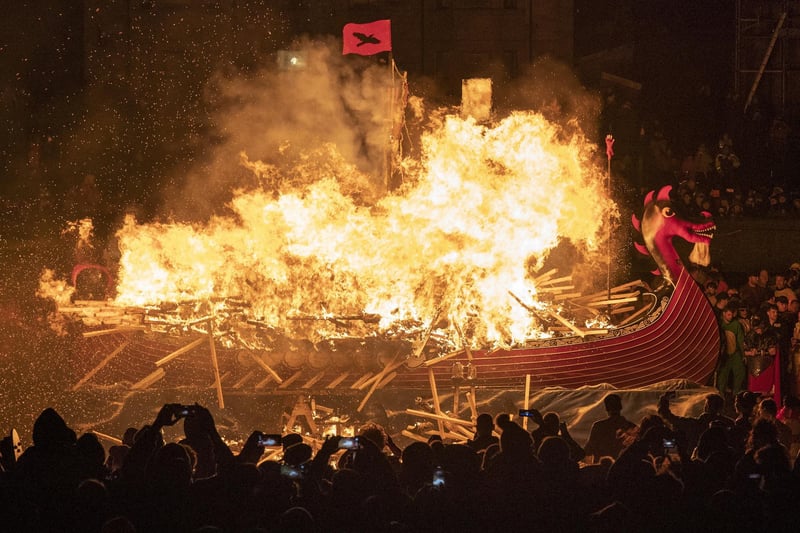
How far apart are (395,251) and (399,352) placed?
149 cm

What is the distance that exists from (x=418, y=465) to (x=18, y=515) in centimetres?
218

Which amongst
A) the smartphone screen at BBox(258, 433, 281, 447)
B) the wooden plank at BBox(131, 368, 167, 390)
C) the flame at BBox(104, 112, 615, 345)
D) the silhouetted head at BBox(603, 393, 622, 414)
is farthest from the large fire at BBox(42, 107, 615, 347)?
the smartphone screen at BBox(258, 433, 281, 447)

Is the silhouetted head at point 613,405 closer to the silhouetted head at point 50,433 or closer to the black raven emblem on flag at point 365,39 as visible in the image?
the silhouetted head at point 50,433

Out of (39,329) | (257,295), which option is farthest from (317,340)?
(39,329)

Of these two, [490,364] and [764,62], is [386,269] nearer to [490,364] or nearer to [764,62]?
[490,364]

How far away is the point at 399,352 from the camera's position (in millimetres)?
11547

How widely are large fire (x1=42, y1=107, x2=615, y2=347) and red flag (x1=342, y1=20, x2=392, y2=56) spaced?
67.2 inches

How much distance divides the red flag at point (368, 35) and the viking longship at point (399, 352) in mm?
4599

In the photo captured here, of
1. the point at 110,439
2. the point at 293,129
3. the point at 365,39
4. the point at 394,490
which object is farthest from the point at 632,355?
the point at 293,129

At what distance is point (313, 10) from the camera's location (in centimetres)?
2305

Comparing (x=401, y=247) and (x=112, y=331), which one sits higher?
(x=401, y=247)

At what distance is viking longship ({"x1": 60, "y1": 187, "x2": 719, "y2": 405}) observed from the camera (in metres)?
11.5

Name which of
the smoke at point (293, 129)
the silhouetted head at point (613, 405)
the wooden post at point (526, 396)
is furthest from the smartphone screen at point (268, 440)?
the smoke at point (293, 129)

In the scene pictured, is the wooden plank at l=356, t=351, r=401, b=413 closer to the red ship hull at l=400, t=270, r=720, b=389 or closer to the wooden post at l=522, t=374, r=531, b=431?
the red ship hull at l=400, t=270, r=720, b=389
